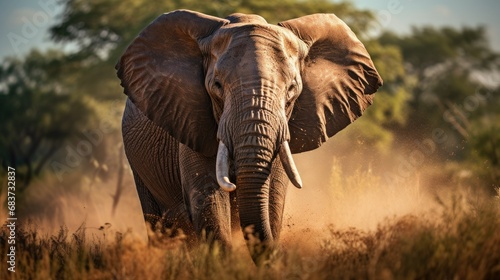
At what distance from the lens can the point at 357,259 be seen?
7910 millimetres

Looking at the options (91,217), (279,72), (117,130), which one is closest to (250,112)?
(279,72)

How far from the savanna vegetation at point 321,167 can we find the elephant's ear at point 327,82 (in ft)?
3.03

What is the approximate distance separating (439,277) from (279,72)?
93.0 inches

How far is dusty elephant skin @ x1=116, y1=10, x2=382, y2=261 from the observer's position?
28.1 feet

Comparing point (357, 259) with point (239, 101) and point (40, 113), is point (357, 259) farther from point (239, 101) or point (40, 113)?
point (40, 113)

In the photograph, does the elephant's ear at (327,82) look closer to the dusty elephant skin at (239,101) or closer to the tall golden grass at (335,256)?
the dusty elephant skin at (239,101)

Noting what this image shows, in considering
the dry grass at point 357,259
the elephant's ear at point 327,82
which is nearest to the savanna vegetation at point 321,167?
the dry grass at point 357,259

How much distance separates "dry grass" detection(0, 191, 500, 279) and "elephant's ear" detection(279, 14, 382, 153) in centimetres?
129

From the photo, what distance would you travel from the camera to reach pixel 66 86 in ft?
127

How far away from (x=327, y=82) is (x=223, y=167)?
1.66 metres

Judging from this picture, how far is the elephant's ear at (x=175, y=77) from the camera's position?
9477 mm

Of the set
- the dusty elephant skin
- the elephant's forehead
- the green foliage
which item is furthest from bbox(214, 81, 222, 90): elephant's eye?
the green foliage

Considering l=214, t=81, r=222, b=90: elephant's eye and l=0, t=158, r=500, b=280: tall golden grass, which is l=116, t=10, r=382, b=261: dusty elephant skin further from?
l=0, t=158, r=500, b=280: tall golden grass

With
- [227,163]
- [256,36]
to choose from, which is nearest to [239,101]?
[227,163]
